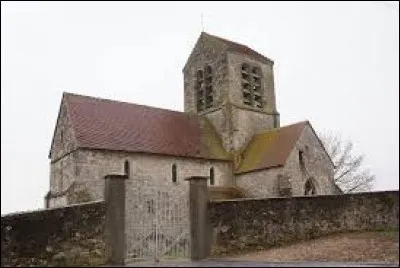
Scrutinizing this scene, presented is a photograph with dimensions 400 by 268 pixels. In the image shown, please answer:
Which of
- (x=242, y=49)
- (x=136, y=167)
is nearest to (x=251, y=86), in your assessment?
(x=242, y=49)

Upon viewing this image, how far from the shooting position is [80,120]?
1115 inches

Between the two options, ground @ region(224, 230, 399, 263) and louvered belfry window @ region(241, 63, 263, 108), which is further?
louvered belfry window @ region(241, 63, 263, 108)

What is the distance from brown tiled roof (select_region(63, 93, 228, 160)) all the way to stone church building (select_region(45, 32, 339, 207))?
2.5 inches

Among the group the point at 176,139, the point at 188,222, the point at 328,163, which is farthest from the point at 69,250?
the point at 328,163

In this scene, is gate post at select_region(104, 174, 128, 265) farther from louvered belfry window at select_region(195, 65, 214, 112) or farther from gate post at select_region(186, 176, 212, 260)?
louvered belfry window at select_region(195, 65, 214, 112)

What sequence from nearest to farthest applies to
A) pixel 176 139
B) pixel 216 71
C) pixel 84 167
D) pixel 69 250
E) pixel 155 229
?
pixel 69 250 → pixel 155 229 → pixel 84 167 → pixel 176 139 → pixel 216 71

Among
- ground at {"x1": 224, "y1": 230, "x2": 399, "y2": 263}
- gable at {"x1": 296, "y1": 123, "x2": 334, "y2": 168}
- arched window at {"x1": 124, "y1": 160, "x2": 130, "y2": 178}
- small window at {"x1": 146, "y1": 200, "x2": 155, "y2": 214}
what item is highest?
gable at {"x1": 296, "y1": 123, "x2": 334, "y2": 168}

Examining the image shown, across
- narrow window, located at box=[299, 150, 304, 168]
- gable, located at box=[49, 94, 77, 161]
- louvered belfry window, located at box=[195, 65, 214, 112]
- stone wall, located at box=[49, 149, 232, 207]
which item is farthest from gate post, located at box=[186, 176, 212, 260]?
louvered belfry window, located at box=[195, 65, 214, 112]

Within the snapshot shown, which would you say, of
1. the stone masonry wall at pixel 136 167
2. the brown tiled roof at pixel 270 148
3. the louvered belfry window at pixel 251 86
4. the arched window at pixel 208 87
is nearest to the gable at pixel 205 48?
the arched window at pixel 208 87

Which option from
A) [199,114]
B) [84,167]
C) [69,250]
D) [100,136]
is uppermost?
[199,114]

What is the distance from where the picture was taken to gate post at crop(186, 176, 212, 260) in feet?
56.6

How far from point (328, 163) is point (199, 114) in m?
9.38

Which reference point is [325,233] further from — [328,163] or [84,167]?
[328,163]

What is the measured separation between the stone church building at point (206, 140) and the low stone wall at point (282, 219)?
10.4 metres
